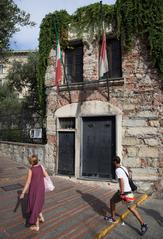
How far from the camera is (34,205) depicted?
499 centimetres

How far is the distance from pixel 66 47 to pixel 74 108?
2927mm

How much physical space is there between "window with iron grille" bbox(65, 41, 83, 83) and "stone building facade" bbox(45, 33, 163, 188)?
0.43 m

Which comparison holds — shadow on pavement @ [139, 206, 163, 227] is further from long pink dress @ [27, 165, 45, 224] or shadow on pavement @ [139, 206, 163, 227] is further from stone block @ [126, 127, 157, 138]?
long pink dress @ [27, 165, 45, 224]

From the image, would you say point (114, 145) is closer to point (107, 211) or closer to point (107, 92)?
point (107, 92)

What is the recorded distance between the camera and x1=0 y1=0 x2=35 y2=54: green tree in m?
8.39

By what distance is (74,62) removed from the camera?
10.6 metres

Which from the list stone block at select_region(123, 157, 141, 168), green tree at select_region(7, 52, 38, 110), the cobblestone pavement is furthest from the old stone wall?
green tree at select_region(7, 52, 38, 110)

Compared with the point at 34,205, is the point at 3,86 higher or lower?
higher

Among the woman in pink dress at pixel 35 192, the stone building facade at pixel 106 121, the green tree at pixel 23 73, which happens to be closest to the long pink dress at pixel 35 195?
the woman in pink dress at pixel 35 192

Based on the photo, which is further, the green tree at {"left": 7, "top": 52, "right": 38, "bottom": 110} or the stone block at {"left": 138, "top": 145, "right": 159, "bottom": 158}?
the green tree at {"left": 7, "top": 52, "right": 38, "bottom": 110}

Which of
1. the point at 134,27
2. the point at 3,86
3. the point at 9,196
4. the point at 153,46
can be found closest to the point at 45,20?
the point at 134,27

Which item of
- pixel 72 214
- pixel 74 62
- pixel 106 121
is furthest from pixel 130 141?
pixel 74 62

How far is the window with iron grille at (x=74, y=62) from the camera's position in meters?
10.4

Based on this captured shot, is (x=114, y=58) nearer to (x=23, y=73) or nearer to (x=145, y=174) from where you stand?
(x=145, y=174)
